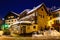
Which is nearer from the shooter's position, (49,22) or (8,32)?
(8,32)

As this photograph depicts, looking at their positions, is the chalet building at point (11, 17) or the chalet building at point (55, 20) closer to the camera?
the chalet building at point (55, 20)

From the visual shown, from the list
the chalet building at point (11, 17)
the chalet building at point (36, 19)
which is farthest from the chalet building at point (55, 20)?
the chalet building at point (11, 17)

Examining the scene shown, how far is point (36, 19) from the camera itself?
16312mm

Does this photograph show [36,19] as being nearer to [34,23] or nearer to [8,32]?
[34,23]

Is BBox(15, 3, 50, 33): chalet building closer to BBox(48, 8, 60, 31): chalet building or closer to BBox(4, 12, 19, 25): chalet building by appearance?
BBox(48, 8, 60, 31): chalet building

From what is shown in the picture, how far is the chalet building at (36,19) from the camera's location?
15366 mm

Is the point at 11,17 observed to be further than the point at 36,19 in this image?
Yes

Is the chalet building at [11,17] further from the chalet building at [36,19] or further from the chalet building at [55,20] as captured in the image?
the chalet building at [55,20]

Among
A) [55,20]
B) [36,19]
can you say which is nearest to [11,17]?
[36,19]

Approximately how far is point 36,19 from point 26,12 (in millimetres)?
1882

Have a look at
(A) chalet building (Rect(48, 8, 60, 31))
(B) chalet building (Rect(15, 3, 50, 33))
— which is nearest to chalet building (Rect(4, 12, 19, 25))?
(B) chalet building (Rect(15, 3, 50, 33))

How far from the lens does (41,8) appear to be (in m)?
17.1

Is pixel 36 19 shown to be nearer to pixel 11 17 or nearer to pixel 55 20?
pixel 55 20

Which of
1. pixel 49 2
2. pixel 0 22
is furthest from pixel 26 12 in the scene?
pixel 0 22
